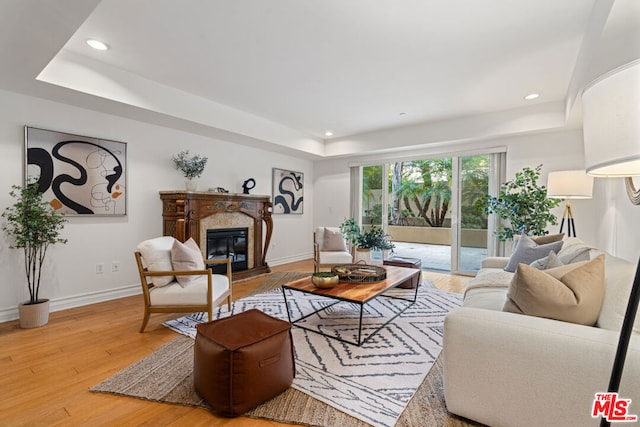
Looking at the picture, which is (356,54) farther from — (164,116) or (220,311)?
(220,311)

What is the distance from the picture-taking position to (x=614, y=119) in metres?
0.87

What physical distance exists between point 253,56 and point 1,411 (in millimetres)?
3138

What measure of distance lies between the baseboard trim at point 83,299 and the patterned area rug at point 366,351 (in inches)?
53.6

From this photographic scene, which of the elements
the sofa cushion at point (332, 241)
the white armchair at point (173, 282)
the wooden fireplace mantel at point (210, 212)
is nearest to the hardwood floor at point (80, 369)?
the white armchair at point (173, 282)

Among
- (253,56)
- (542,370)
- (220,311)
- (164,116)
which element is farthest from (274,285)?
(542,370)

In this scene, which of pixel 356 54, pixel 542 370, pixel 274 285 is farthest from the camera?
pixel 274 285

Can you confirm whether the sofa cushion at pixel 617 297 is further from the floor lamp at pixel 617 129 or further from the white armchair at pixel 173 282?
the white armchair at pixel 173 282

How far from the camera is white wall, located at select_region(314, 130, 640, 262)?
2.47 meters

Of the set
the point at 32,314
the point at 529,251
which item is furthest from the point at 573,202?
the point at 32,314

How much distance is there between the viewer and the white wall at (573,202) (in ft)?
8.12

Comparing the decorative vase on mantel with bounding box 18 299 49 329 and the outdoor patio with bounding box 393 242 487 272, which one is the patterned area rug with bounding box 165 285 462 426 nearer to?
the decorative vase on mantel with bounding box 18 299 49 329

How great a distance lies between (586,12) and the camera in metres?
2.20

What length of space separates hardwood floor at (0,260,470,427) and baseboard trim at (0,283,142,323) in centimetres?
10

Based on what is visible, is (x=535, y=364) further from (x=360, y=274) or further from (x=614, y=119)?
(x=360, y=274)
